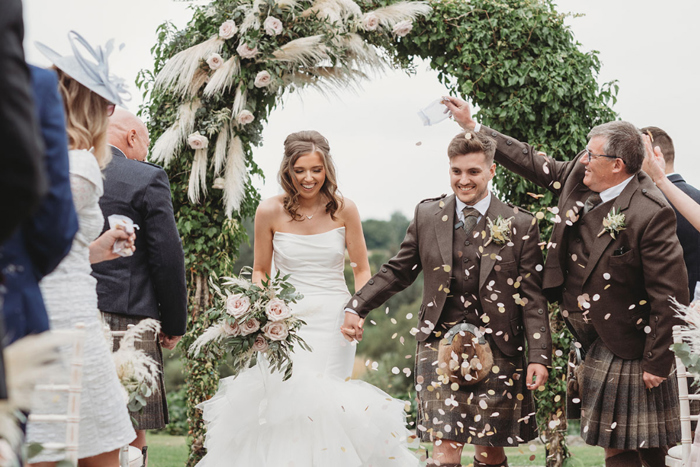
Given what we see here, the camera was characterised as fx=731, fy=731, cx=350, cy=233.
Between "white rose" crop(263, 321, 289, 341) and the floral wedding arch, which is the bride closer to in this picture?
"white rose" crop(263, 321, 289, 341)

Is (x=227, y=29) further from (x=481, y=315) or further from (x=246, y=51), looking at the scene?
(x=481, y=315)

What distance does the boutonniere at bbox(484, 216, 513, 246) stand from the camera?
12.7 ft

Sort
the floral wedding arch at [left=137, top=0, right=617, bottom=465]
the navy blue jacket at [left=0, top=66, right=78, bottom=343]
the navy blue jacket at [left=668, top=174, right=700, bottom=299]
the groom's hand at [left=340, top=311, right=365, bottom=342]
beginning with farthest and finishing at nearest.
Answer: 1. the floral wedding arch at [left=137, top=0, right=617, bottom=465]
2. the navy blue jacket at [left=668, top=174, right=700, bottom=299]
3. the groom's hand at [left=340, top=311, right=365, bottom=342]
4. the navy blue jacket at [left=0, top=66, right=78, bottom=343]

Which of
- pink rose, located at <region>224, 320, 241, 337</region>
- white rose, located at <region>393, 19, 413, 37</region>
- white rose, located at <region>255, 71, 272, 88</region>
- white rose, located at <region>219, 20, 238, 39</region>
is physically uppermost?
white rose, located at <region>393, 19, 413, 37</region>

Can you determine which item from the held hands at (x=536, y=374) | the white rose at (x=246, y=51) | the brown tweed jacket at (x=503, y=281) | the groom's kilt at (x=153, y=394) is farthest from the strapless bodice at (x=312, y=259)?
the white rose at (x=246, y=51)

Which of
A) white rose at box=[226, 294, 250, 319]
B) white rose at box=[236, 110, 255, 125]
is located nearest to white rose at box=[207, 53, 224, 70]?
white rose at box=[236, 110, 255, 125]

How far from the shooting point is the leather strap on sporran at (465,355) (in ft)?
12.5

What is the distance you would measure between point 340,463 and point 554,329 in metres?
2.24

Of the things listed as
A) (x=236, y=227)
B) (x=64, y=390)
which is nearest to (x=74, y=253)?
(x=64, y=390)

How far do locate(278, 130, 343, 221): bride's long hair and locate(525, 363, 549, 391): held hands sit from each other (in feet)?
5.03

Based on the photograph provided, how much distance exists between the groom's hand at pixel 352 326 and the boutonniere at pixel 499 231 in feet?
2.77

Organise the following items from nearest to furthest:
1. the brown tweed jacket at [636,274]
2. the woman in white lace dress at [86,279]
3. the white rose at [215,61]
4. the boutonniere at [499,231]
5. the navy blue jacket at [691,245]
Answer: the woman in white lace dress at [86,279] → the brown tweed jacket at [636,274] → the boutonniere at [499,231] → the navy blue jacket at [691,245] → the white rose at [215,61]

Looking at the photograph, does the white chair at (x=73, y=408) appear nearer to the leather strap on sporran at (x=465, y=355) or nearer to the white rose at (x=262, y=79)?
the leather strap on sporran at (x=465, y=355)

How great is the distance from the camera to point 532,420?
397 cm
